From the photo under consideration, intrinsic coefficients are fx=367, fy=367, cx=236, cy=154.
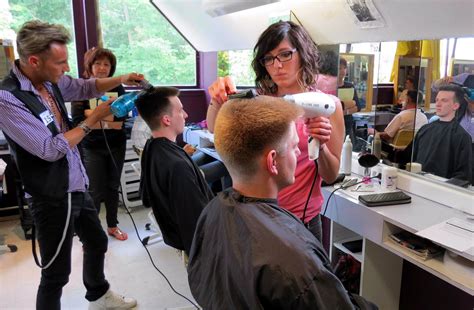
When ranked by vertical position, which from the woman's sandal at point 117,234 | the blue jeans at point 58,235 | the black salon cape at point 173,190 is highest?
the black salon cape at point 173,190

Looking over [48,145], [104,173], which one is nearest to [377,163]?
[48,145]

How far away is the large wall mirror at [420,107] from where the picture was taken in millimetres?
1732

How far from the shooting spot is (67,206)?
65.1 inches

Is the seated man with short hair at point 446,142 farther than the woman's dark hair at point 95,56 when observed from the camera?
No

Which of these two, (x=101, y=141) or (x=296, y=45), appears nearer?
(x=296, y=45)

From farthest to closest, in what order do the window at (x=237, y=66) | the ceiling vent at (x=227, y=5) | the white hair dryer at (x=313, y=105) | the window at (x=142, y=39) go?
the window at (x=142, y=39) < the window at (x=237, y=66) < the ceiling vent at (x=227, y=5) < the white hair dryer at (x=313, y=105)

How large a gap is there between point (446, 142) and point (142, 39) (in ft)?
10.7

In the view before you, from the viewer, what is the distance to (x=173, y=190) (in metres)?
1.58

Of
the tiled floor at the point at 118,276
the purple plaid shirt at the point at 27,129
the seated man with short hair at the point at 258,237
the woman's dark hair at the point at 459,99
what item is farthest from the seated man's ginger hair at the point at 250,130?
the tiled floor at the point at 118,276

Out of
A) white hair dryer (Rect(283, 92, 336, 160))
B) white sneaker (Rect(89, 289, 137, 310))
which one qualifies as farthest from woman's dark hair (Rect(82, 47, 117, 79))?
white hair dryer (Rect(283, 92, 336, 160))

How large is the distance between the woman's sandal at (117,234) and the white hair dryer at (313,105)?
237 centimetres

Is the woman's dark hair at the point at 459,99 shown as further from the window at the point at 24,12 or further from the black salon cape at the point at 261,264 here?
the window at the point at 24,12

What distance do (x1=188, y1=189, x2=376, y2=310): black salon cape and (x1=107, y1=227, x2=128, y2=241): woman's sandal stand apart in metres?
2.37

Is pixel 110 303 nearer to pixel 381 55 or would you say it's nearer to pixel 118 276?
pixel 118 276
